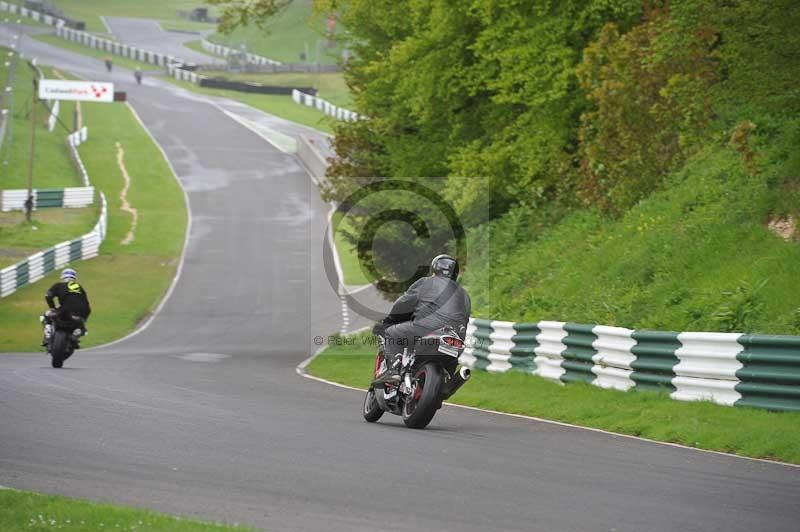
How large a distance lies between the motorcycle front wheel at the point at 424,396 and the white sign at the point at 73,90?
5375 centimetres

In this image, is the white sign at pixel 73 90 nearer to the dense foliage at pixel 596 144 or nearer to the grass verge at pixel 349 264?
the grass verge at pixel 349 264

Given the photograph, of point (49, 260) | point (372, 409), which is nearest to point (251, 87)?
point (49, 260)

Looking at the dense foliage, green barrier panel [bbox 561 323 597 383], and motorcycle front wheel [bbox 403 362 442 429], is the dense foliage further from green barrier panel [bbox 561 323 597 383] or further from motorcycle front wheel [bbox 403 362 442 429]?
motorcycle front wheel [bbox 403 362 442 429]

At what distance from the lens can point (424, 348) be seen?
13406 millimetres

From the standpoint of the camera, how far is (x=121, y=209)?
200 feet

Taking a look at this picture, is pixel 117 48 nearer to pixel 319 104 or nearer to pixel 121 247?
pixel 319 104

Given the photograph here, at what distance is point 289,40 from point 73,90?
6354 centimetres

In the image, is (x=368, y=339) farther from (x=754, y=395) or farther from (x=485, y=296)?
(x=754, y=395)

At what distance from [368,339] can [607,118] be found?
8.92 m

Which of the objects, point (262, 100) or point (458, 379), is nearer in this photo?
point (458, 379)

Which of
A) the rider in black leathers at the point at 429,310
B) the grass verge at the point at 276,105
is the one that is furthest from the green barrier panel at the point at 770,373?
the grass verge at the point at 276,105

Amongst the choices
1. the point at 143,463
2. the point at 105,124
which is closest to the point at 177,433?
the point at 143,463

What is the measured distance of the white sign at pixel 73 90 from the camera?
220 ft

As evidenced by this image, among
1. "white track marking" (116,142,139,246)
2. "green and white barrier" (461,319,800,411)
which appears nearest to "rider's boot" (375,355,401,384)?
"green and white barrier" (461,319,800,411)
